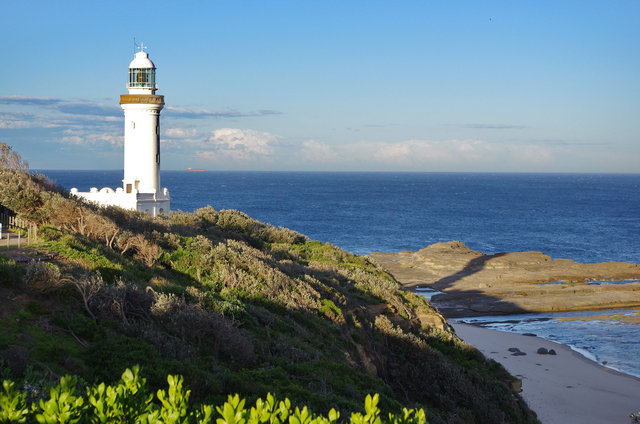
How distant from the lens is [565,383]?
21375 millimetres

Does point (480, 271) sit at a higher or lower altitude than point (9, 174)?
lower

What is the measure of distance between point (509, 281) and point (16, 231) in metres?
35.0

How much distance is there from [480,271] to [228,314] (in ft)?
125

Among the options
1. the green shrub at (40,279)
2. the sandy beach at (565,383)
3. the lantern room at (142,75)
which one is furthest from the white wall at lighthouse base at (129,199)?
the green shrub at (40,279)

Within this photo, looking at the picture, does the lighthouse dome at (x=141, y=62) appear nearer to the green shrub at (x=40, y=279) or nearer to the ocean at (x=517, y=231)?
the ocean at (x=517, y=231)

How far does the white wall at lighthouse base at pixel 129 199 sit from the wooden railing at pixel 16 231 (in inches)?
511

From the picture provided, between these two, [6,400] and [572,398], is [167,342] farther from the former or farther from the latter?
[572,398]

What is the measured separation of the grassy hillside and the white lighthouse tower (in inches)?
431

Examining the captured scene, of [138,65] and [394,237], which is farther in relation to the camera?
[394,237]

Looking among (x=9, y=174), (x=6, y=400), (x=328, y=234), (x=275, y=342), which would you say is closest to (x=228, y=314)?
(x=275, y=342)

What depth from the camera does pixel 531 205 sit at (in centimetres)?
12225

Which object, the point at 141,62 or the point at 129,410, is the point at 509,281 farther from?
the point at 129,410

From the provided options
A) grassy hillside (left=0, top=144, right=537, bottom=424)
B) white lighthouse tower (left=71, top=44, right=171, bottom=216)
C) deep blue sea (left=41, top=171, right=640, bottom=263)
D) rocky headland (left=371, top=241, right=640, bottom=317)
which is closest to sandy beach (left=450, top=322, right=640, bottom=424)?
grassy hillside (left=0, top=144, right=537, bottom=424)

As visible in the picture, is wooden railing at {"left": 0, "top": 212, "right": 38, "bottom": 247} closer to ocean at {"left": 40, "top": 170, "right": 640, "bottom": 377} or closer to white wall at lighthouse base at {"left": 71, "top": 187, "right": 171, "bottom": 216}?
white wall at lighthouse base at {"left": 71, "top": 187, "right": 171, "bottom": 216}
